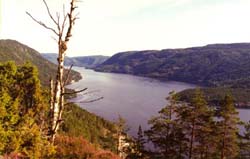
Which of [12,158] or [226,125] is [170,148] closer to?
[226,125]

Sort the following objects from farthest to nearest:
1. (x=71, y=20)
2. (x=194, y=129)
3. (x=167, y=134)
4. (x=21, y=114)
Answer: (x=194, y=129) → (x=167, y=134) → (x=21, y=114) → (x=71, y=20)

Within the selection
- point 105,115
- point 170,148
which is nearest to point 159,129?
point 170,148

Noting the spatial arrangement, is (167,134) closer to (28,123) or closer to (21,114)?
(21,114)

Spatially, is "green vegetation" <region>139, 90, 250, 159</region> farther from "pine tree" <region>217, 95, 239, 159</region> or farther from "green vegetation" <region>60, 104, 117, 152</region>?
"green vegetation" <region>60, 104, 117, 152</region>

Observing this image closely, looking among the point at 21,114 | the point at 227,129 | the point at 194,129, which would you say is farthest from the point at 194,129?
the point at 21,114

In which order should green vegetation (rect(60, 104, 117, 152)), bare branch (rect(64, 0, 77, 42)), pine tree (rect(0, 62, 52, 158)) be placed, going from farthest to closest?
green vegetation (rect(60, 104, 117, 152)), pine tree (rect(0, 62, 52, 158)), bare branch (rect(64, 0, 77, 42))

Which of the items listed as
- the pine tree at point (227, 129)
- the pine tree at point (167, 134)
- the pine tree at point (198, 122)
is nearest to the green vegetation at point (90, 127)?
the pine tree at point (198, 122)

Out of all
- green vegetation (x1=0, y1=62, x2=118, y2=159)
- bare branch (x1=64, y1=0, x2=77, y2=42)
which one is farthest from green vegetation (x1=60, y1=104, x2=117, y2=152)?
bare branch (x1=64, y1=0, x2=77, y2=42)

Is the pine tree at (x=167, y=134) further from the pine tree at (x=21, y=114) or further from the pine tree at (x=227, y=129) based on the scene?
the pine tree at (x=21, y=114)

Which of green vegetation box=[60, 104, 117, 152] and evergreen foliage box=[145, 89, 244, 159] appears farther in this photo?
green vegetation box=[60, 104, 117, 152]
